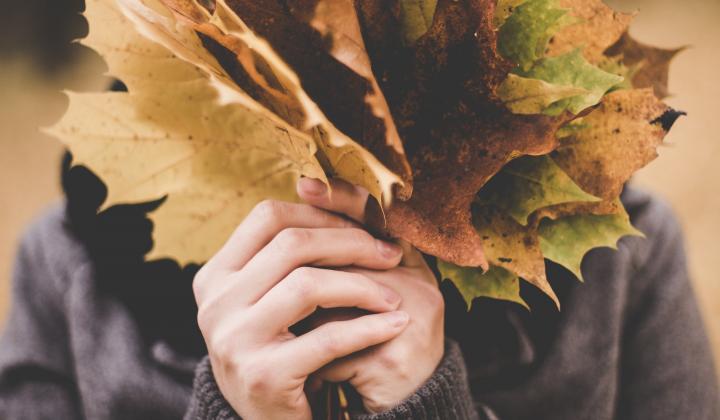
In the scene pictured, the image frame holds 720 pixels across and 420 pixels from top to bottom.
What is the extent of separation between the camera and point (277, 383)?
0.53m

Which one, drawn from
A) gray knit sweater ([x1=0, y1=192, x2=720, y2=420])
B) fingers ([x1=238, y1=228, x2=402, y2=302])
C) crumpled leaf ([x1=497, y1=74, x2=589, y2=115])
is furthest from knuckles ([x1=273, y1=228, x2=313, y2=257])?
gray knit sweater ([x1=0, y1=192, x2=720, y2=420])

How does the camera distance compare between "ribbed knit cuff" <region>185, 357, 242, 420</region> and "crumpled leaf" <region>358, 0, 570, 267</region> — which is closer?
"crumpled leaf" <region>358, 0, 570, 267</region>

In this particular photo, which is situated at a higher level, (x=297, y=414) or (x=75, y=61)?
(x=297, y=414)

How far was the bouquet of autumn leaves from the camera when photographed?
0.40 meters

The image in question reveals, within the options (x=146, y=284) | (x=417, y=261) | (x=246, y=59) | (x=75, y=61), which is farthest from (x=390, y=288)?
(x=75, y=61)

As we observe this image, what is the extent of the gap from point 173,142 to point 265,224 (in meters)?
0.12

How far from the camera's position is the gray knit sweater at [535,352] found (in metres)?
0.91

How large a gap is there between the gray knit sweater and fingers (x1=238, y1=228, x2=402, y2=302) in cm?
33

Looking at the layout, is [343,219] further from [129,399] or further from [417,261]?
[129,399]

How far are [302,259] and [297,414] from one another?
16 centimetres

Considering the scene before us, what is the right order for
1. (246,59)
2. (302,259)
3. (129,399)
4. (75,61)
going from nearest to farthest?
(246,59), (302,259), (129,399), (75,61)

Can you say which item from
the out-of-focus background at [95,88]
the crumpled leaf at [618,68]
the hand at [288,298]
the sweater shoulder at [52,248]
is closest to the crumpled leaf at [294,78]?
the hand at [288,298]

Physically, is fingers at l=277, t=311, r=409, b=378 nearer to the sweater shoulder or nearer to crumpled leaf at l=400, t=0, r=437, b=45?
crumpled leaf at l=400, t=0, r=437, b=45

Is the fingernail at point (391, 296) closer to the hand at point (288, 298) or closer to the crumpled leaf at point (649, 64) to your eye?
the hand at point (288, 298)
